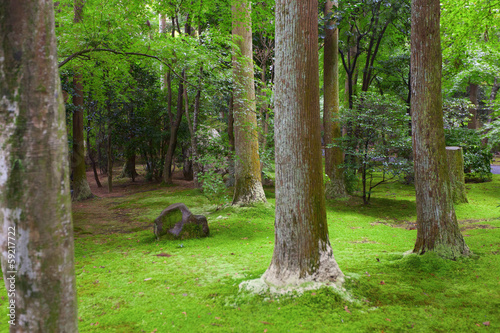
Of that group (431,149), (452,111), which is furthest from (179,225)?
(452,111)

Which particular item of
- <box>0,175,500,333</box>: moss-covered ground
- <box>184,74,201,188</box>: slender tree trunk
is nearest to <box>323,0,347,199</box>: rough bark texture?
<box>0,175,500,333</box>: moss-covered ground

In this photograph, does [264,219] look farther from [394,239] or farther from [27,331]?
[27,331]

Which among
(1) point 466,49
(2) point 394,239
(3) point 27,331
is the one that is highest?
(1) point 466,49

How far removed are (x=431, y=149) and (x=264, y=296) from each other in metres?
3.05

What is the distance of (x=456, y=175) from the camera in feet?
31.3

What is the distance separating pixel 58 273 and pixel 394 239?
6265mm

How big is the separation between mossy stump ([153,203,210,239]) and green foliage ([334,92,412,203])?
16.1 ft

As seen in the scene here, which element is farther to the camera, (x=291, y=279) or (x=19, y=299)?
(x=291, y=279)

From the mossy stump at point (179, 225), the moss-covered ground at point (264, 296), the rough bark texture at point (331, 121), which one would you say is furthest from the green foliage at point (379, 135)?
the mossy stump at point (179, 225)

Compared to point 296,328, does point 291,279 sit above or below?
above

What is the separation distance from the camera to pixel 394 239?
650 centimetres

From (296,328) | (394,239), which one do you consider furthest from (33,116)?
(394,239)

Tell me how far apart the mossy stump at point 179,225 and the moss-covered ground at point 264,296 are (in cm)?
21

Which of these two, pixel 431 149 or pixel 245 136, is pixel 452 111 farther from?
pixel 431 149
